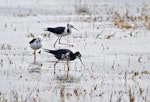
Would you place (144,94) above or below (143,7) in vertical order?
below

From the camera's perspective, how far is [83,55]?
15344mm

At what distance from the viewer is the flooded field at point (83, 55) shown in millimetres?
10945

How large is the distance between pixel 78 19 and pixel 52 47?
6154mm

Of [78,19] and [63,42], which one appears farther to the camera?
[78,19]

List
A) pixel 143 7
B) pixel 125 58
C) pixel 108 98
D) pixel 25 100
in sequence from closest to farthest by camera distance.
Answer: pixel 25 100 < pixel 108 98 < pixel 125 58 < pixel 143 7

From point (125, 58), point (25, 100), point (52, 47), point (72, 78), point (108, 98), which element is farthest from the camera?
point (52, 47)

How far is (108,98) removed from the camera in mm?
10633

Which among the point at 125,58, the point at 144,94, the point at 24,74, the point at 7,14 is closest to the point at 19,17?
the point at 7,14

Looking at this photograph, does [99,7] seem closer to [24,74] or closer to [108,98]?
[24,74]

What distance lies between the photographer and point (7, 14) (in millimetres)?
23734

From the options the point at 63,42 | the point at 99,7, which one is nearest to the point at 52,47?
the point at 63,42

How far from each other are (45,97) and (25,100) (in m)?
0.66

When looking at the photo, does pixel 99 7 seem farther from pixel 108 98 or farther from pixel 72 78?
pixel 108 98

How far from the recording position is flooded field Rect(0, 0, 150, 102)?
10.9 m
